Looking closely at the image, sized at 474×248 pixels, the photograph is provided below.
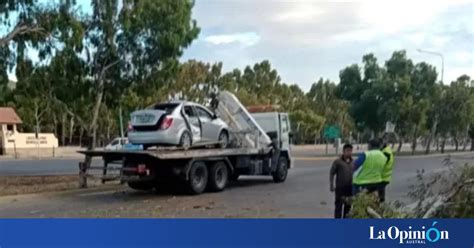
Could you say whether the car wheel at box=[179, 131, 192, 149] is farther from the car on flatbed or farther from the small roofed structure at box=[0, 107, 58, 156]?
the small roofed structure at box=[0, 107, 58, 156]

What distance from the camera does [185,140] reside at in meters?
9.64

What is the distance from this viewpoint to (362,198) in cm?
505

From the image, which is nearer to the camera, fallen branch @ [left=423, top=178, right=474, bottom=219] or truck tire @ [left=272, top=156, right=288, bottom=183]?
fallen branch @ [left=423, top=178, right=474, bottom=219]

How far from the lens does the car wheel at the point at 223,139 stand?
35.3ft

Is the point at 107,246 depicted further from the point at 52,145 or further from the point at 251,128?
the point at 251,128

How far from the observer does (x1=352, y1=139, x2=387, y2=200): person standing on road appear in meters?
5.87

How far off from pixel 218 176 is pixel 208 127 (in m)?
0.89

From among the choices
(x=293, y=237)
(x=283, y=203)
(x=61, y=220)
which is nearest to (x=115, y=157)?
(x=283, y=203)

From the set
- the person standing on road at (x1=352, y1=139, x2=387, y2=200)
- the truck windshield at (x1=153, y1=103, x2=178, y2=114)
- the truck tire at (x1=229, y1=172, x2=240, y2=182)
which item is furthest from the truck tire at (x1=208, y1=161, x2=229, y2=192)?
the person standing on road at (x1=352, y1=139, x2=387, y2=200)

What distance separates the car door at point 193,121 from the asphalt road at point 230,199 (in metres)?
0.96

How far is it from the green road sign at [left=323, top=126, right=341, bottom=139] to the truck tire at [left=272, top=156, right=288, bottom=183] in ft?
19.2

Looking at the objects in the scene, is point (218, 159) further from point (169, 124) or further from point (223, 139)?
point (169, 124)

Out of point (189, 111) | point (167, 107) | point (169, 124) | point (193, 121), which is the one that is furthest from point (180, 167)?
point (167, 107)

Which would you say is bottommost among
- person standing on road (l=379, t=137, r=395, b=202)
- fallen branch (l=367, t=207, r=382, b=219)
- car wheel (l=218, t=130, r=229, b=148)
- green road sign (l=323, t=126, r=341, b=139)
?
fallen branch (l=367, t=207, r=382, b=219)
